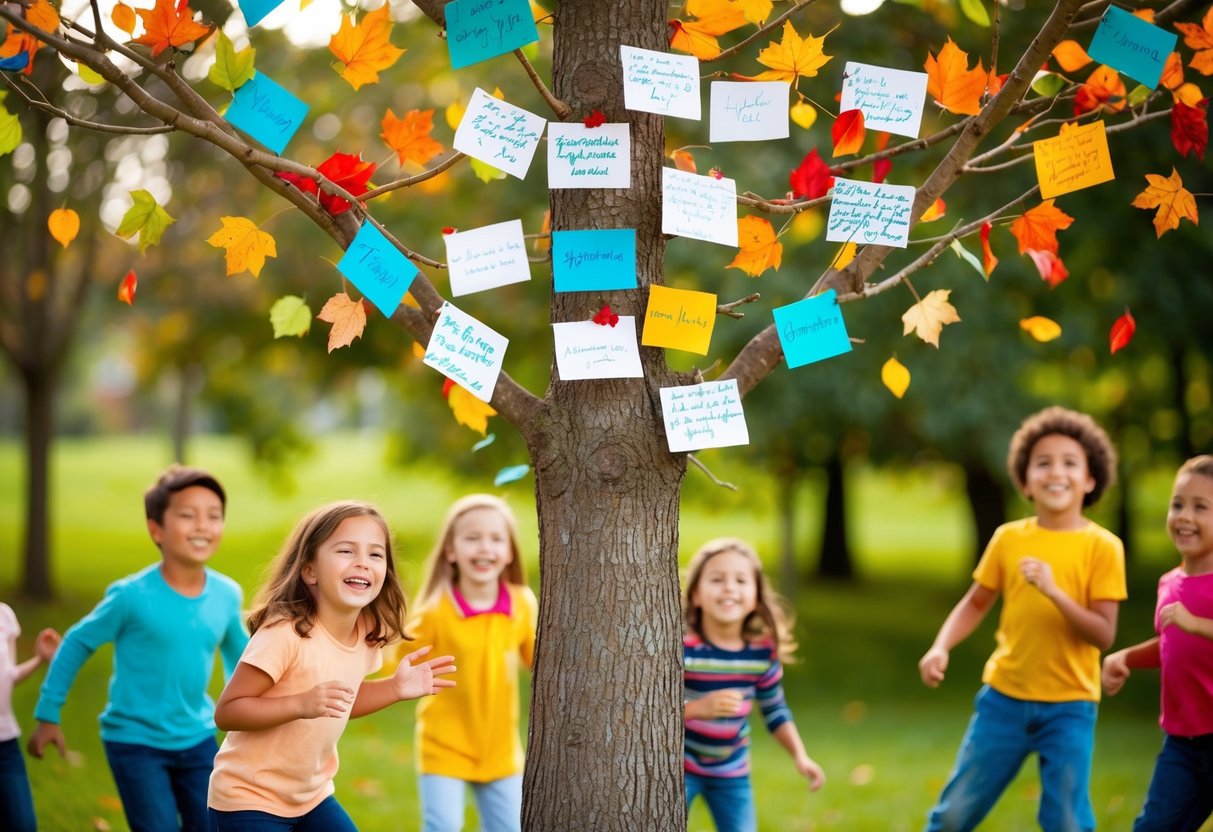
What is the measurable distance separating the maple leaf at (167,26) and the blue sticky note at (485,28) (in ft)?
1.82

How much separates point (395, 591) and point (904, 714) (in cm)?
720

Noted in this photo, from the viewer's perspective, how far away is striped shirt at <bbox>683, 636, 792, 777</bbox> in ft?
12.7

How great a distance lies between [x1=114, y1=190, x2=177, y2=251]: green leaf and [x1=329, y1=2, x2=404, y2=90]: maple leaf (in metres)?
0.53

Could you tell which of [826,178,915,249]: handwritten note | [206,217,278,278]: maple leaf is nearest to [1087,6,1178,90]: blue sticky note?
[826,178,915,249]: handwritten note

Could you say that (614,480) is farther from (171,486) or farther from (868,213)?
(171,486)

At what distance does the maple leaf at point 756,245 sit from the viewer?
112 inches

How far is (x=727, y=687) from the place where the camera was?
3977 millimetres

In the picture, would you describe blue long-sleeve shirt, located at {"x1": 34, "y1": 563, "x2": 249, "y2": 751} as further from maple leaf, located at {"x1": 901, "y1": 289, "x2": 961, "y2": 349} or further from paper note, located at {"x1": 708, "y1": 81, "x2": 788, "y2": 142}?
maple leaf, located at {"x1": 901, "y1": 289, "x2": 961, "y2": 349}

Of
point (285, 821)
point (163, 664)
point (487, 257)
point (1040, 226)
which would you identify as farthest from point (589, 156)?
point (163, 664)

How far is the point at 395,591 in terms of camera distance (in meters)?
3.19

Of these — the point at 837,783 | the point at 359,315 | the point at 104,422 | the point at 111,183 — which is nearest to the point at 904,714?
the point at 837,783

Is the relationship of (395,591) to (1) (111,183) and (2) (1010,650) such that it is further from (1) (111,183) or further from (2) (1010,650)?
(1) (111,183)

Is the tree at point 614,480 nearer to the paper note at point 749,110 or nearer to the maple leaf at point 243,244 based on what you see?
the paper note at point 749,110

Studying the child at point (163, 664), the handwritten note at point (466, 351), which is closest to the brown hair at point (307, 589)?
the handwritten note at point (466, 351)
